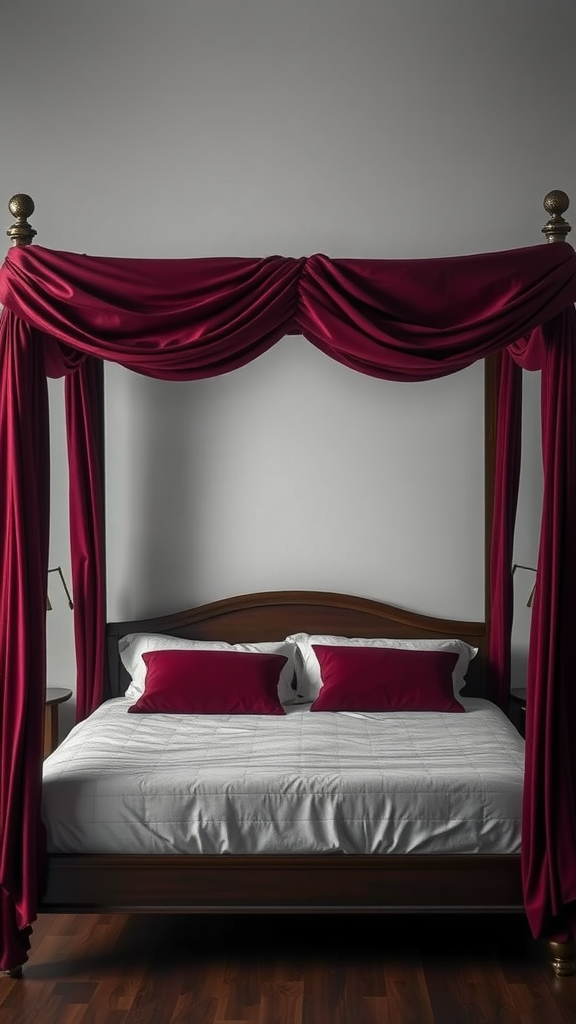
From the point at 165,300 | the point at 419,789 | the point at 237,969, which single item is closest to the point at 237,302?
the point at 165,300

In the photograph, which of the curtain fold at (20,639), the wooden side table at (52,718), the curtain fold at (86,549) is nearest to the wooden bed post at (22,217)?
the curtain fold at (20,639)

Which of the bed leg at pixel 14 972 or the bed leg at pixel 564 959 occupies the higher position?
the bed leg at pixel 564 959

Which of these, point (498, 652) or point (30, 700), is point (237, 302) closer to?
point (30, 700)

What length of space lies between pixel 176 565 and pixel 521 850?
7.49 feet

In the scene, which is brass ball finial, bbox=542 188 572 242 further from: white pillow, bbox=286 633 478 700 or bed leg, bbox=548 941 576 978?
bed leg, bbox=548 941 576 978

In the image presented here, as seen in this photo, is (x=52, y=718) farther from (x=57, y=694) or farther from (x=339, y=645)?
(x=339, y=645)

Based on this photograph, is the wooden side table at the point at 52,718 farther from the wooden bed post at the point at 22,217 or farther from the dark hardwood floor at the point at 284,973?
the wooden bed post at the point at 22,217

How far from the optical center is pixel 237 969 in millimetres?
3279

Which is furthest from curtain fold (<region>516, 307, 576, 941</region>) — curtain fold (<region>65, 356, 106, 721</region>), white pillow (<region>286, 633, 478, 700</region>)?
curtain fold (<region>65, 356, 106, 721</region>)

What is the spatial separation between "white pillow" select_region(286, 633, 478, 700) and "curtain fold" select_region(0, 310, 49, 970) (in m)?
1.57

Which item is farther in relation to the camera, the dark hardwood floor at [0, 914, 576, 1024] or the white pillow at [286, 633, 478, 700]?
the white pillow at [286, 633, 478, 700]

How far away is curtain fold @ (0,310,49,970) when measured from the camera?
125 inches

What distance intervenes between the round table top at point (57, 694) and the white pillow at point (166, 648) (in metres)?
0.30

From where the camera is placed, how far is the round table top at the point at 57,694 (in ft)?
15.1
